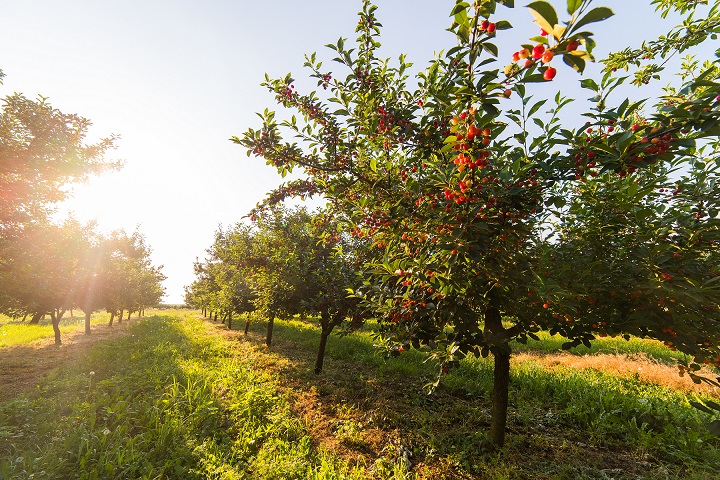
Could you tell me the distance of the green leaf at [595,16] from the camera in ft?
3.64

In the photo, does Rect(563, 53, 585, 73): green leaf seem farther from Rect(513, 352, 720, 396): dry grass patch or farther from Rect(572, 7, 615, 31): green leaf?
Rect(513, 352, 720, 396): dry grass patch

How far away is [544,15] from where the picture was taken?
121 cm

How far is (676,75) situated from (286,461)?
8.20m

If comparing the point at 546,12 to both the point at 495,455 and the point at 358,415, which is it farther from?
the point at 358,415

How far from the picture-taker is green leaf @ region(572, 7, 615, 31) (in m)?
1.11

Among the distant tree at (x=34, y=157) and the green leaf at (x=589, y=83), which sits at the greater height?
the distant tree at (x=34, y=157)

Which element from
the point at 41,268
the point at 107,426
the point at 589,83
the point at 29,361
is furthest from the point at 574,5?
the point at 41,268

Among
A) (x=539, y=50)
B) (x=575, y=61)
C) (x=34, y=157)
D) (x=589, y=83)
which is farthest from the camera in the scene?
(x=34, y=157)

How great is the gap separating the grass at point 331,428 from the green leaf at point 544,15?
14.9 feet

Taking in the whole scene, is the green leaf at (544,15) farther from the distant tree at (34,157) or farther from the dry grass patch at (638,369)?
the distant tree at (34,157)

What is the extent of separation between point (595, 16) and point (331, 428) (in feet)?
19.2

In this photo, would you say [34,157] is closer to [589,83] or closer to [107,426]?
[107,426]

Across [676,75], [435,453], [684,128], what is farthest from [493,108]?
[676,75]

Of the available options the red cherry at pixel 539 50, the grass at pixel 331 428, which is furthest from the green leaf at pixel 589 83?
the grass at pixel 331 428
